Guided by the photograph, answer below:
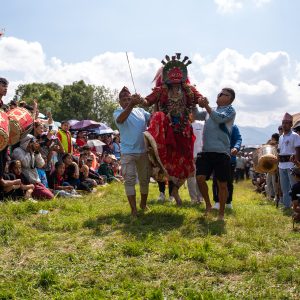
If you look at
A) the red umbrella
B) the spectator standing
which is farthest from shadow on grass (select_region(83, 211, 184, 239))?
the red umbrella

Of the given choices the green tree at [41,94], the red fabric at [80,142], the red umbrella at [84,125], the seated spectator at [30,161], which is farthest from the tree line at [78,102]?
the seated spectator at [30,161]

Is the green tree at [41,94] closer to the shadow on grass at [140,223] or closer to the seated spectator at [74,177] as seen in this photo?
the seated spectator at [74,177]

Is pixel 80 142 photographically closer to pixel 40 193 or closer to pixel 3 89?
pixel 40 193

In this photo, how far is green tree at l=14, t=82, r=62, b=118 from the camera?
171 feet

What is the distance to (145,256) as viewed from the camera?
4395mm

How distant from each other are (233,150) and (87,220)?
238 centimetres

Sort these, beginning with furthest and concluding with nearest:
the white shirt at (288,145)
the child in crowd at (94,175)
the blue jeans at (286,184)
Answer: the child in crowd at (94,175)
the blue jeans at (286,184)
the white shirt at (288,145)

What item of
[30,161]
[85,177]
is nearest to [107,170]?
[85,177]

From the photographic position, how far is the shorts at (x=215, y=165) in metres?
6.28

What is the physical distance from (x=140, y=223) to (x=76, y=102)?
1769 inches

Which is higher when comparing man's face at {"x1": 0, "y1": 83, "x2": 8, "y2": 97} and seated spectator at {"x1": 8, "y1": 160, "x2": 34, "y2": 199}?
man's face at {"x1": 0, "y1": 83, "x2": 8, "y2": 97}

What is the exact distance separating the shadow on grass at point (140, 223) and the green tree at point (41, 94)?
45412 mm

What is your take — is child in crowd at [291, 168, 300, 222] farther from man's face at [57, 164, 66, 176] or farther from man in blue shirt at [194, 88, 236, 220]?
man's face at [57, 164, 66, 176]

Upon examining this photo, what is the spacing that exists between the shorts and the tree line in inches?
1639
